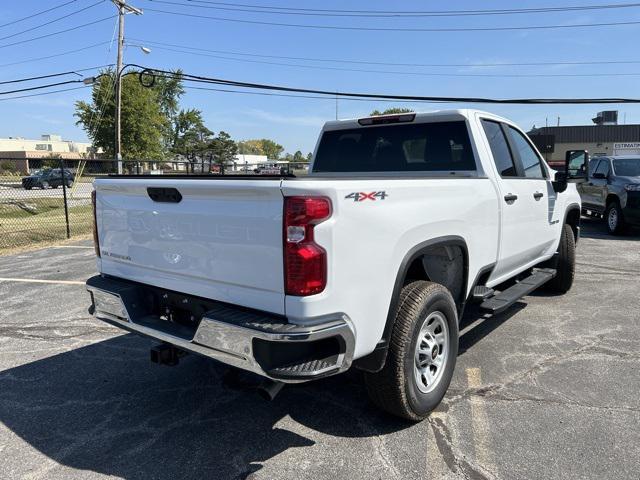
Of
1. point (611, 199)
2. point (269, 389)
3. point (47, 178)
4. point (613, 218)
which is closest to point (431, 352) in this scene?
point (269, 389)

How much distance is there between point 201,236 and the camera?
2.86 m

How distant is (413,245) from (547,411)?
1.57m

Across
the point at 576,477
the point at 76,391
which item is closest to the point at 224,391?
the point at 76,391

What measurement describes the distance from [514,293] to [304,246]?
285cm

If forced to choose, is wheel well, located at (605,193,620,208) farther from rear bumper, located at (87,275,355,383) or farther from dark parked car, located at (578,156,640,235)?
rear bumper, located at (87,275,355,383)

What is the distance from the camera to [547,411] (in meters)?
3.46

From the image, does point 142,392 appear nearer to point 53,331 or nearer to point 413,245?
point 53,331

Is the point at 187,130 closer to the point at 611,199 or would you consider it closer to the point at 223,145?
the point at 223,145

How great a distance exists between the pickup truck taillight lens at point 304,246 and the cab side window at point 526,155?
10.3 ft

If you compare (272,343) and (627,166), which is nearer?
(272,343)

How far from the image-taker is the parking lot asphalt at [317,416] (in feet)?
9.43

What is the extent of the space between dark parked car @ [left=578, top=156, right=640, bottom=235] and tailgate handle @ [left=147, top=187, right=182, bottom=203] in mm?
11824

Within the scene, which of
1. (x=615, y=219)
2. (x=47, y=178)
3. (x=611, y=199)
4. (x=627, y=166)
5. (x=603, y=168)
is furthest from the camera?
(x=47, y=178)

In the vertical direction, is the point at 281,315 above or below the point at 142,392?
above
